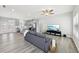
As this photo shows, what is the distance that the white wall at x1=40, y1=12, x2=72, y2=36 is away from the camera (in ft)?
10.7

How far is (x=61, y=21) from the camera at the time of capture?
440cm

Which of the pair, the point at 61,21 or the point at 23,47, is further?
the point at 61,21

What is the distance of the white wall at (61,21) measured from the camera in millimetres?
3266

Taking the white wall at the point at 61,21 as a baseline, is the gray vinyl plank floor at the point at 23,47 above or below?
below

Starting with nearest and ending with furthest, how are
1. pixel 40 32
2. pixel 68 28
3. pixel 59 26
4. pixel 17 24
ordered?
pixel 17 24
pixel 40 32
pixel 59 26
pixel 68 28

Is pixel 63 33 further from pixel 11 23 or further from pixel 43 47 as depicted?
pixel 11 23

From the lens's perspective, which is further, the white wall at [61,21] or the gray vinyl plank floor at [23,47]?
the white wall at [61,21]

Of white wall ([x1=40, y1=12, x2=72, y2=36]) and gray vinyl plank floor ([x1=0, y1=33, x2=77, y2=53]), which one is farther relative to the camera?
white wall ([x1=40, y1=12, x2=72, y2=36])

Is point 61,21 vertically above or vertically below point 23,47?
above

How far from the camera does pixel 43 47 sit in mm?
3199

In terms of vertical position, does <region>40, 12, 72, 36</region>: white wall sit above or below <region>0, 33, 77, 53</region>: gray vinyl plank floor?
above
